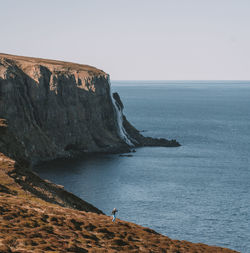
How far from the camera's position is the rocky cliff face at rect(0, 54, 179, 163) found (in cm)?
13162

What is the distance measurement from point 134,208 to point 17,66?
7598cm

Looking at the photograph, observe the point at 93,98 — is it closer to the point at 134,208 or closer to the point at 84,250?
the point at 134,208

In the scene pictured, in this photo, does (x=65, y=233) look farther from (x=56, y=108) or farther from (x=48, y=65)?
(x=48, y=65)

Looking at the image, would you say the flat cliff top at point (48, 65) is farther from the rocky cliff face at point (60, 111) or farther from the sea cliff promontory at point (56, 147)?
the sea cliff promontory at point (56, 147)

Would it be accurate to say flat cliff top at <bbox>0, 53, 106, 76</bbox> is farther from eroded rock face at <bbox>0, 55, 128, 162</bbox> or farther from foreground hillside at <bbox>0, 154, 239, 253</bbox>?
foreground hillside at <bbox>0, 154, 239, 253</bbox>

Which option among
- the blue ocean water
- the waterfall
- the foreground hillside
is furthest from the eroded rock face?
the foreground hillside

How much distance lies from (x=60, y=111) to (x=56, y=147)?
15.6 m

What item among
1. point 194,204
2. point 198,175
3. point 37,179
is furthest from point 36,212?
point 198,175

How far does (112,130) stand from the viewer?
16588 centimetres

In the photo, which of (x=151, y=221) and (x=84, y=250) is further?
(x=151, y=221)

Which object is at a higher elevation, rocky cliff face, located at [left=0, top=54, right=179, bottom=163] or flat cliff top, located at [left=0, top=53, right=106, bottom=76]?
flat cliff top, located at [left=0, top=53, right=106, bottom=76]

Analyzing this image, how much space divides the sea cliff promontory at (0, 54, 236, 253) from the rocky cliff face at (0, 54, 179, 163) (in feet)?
0.87

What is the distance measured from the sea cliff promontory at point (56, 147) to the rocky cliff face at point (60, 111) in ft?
0.87

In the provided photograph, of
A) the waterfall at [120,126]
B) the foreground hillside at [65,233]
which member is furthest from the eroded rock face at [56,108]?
the foreground hillside at [65,233]
